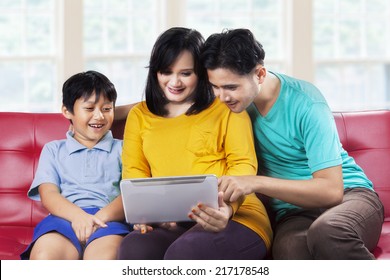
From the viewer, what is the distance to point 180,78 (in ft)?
8.68

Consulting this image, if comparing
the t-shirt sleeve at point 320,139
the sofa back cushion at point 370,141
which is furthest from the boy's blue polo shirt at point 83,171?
the sofa back cushion at point 370,141

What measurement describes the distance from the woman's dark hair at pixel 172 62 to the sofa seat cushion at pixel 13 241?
0.75m

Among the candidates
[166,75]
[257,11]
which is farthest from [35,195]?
[257,11]

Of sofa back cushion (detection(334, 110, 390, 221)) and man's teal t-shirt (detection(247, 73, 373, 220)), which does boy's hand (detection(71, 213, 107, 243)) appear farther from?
sofa back cushion (detection(334, 110, 390, 221))

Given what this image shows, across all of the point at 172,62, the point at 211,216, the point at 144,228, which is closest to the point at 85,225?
the point at 144,228

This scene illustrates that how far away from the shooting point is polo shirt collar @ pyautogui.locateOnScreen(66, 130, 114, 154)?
9.62ft

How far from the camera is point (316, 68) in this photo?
19.8ft

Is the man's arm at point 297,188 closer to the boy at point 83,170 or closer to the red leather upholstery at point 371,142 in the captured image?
the boy at point 83,170

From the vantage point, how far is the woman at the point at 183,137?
8.21ft

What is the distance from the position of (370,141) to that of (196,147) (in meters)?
0.91

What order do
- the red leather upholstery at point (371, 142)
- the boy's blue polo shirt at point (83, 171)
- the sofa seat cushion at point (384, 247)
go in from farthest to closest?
1. the red leather upholstery at point (371, 142)
2. the boy's blue polo shirt at point (83, 171)
3. the sofa seat cushion at point (384, 247)

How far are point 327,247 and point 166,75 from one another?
2.80 ft

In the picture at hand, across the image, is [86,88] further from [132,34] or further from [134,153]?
[132,34]
